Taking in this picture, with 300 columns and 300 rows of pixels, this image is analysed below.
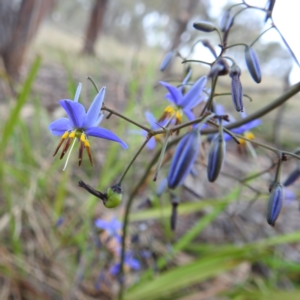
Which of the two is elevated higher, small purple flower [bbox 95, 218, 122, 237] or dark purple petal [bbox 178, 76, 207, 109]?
dark purple petal [bbox 178, 76, 207, 109]

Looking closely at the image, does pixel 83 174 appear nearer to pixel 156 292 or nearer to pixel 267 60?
pixel 156 292

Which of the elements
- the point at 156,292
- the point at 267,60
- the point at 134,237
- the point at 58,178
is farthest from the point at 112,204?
the point at 267,60

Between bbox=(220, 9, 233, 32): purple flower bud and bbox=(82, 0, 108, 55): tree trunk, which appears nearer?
bbox=(220, 9, 233, 32): purple flower bud

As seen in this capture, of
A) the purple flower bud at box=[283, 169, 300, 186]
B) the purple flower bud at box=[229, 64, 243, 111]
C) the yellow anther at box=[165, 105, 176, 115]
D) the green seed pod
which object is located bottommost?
the green seed pod

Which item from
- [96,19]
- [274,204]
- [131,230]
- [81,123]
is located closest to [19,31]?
[131,230]

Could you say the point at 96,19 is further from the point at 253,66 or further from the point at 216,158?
the point at 216,158

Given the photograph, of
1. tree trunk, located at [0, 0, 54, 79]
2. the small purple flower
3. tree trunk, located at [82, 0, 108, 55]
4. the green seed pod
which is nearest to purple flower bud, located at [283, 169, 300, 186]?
the green seed pod

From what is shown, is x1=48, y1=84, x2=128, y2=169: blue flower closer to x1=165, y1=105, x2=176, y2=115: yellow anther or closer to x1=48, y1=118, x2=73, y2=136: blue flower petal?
x1=48, y1=118, x2=73, y2=136: blue flower petal
